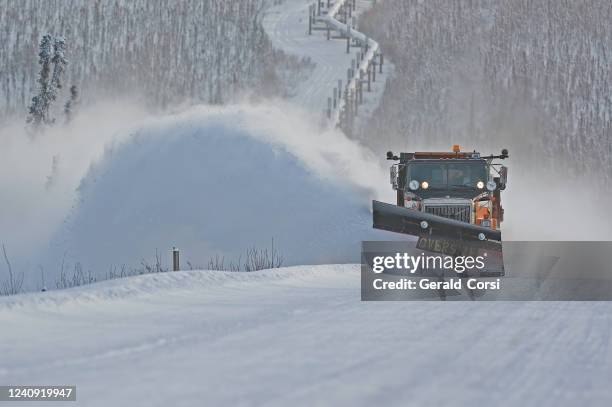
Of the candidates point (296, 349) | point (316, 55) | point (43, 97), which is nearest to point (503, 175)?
point (296, 349)

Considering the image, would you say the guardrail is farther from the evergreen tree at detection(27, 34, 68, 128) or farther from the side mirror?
the side mirror

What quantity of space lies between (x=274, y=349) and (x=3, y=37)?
9455cm

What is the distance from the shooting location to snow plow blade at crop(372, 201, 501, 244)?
1282 cm

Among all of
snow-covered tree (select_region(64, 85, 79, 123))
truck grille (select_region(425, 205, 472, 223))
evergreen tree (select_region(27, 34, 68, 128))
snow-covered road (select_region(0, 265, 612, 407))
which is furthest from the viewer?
snow-covered tree (select_region(64, 85, 79, 123))

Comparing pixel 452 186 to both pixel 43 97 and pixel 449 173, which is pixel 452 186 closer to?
pixel 449 173

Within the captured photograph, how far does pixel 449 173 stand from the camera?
48.9 feet

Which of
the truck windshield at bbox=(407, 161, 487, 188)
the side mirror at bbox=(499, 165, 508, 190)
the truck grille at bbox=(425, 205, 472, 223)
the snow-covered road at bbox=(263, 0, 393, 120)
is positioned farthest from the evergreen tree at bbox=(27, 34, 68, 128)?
the side mirror at bbox=(499, 165, 508, 190)

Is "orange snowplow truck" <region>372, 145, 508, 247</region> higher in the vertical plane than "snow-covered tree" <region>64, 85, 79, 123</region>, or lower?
lower

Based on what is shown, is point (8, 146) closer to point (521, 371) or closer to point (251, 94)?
point (251, 94)

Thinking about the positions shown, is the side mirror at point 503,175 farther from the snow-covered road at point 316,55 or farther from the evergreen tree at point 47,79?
the evergreen tree at point 47,79

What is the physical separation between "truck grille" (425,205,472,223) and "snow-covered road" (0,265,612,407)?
3.10 m

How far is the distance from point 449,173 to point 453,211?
2.54 feet

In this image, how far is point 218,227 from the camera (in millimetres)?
21891

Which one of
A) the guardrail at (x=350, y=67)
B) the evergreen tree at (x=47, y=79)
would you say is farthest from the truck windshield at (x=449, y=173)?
the evergreen tree at (x=47, y=79)
